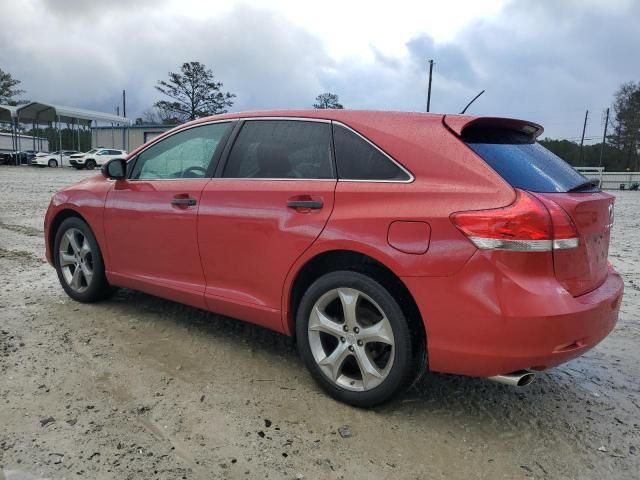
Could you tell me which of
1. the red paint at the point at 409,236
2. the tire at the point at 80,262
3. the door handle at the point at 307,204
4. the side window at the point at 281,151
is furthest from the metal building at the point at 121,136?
the red paint at the point at 409,236

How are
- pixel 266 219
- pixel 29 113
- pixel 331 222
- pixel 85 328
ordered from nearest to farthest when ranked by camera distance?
1. pixel 331 222
2. pixel 266 219
3. pixel 85 328
4. pixel 29 113

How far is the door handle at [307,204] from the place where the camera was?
2865mm

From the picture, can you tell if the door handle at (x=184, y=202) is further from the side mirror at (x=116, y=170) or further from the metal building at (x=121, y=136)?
the metal building at (x=121, y=136)

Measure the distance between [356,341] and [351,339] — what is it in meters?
0.03

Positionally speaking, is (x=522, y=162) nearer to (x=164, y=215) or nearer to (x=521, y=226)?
(x=521, y=226)

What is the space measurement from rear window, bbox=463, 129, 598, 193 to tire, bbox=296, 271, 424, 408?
818mm

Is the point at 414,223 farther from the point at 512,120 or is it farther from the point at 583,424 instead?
the point at 583,424

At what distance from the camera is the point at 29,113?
1555 inches

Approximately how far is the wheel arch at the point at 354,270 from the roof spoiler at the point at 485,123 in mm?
790

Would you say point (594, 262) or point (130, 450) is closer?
point (130, 450)

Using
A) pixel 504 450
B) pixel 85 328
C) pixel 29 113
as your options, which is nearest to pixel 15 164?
pixel 29 113

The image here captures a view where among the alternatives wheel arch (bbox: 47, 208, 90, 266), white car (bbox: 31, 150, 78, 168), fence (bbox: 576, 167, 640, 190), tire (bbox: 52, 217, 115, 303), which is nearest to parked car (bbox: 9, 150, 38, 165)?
white car (bbox: 31, 150, 78, 168)

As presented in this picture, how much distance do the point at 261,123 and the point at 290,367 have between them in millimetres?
1567

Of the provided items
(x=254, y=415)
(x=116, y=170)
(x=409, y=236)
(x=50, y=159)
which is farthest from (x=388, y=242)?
(x=50, y=159)
